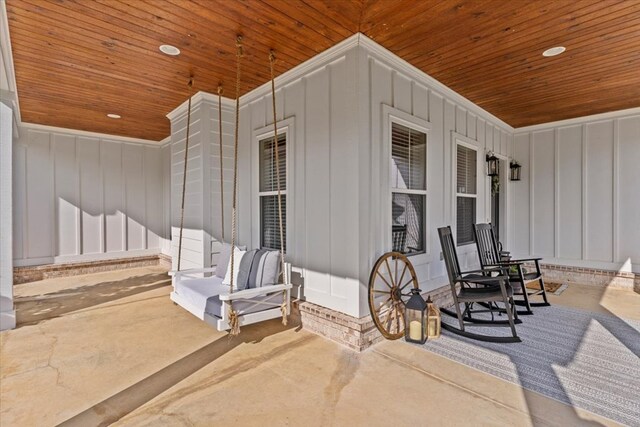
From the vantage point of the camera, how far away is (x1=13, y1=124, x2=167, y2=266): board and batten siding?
6.36 metres

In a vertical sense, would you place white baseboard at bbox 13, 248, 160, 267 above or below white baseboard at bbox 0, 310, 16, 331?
above

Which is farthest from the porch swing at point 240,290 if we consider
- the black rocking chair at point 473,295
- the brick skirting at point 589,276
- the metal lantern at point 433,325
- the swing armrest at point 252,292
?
the brick skirting at point 589,276

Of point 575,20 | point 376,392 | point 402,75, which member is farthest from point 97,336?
point 575,20

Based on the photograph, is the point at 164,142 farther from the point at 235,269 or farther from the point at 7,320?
the point at 235,269

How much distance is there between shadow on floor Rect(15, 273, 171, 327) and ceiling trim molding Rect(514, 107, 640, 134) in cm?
753

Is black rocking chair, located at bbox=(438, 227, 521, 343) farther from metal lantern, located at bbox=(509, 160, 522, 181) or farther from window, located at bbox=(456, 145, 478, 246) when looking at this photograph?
metal lantern, located at bbox=(509, 160, 522, 181)

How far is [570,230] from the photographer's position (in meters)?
5.96

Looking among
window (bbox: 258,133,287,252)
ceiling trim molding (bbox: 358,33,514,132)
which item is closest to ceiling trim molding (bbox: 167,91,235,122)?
window (bbox: 258,133,287,252)

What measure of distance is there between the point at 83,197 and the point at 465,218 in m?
7.60

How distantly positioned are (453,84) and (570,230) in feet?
12.6

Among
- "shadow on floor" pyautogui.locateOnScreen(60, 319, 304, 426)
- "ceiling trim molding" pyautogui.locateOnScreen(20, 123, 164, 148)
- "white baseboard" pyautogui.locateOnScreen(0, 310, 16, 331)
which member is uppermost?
"ceiling trim molding" pyautogui.locateOnScreen(20, 123, 164, 148)

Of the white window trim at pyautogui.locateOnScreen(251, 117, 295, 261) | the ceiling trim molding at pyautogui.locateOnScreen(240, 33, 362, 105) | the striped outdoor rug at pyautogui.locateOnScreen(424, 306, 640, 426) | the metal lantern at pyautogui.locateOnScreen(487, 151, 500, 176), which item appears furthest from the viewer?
the metal lantern at pyautogui.locateOnScreen(487, 151, 500, 176)

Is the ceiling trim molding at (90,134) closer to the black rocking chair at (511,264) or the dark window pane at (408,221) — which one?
the dark window pane at (408,221)

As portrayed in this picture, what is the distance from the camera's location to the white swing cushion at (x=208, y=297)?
10.5 ft
